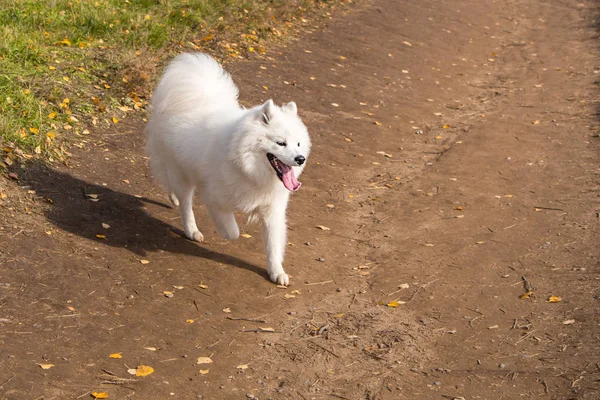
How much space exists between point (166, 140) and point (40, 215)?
121 centimetres

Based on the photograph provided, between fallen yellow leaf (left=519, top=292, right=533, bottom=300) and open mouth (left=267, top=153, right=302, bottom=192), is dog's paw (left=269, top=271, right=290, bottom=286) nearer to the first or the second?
open mouth (left=267, top=153, right=302, bottom=192)

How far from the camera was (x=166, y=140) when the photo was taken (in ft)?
21.8

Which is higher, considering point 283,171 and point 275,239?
point 283,171

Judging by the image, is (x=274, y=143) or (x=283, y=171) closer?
(x=274, y=143)

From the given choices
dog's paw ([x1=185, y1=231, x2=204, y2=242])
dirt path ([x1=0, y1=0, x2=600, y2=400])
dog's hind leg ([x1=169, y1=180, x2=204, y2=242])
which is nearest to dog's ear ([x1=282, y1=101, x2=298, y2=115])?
dog's hind leg ([x1=169, y1=180, x2=204, y2=242])

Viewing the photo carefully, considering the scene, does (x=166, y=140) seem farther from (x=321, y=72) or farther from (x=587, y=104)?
(x=587, y=104)

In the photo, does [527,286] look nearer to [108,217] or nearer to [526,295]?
[526,295]

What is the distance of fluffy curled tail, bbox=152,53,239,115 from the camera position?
6.55 meters

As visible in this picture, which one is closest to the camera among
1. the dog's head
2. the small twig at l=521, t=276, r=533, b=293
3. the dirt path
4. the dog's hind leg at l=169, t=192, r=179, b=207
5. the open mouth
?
the dirt path

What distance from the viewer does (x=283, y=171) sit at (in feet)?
19.3

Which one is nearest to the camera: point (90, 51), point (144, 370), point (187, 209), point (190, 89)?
point (144, 370)

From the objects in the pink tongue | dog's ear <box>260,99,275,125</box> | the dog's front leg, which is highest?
dog's ear <box>260,99,275,125</box>

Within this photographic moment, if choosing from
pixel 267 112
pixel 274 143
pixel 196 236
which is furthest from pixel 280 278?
pixel 267 112

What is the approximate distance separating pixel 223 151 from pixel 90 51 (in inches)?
178
